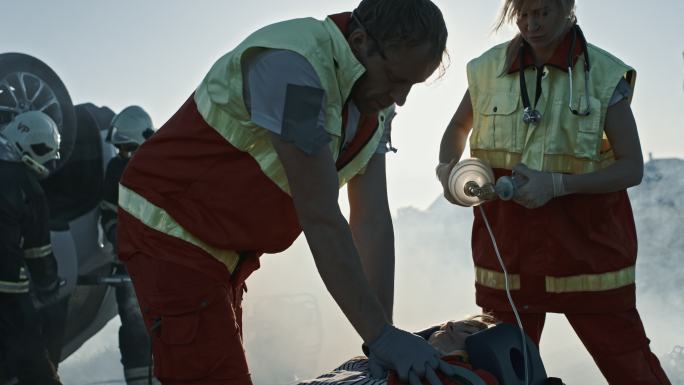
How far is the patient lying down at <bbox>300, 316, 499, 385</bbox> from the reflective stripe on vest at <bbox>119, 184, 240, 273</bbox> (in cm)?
38

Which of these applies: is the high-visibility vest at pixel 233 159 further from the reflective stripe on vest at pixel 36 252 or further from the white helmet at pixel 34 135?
the white helmet at pixel 34 135

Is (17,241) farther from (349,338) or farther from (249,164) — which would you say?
(349,338)

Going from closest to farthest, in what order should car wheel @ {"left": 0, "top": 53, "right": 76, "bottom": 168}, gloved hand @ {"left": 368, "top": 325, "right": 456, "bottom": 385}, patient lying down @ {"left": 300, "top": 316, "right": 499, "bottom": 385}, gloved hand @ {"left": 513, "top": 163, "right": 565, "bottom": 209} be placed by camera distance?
1. gloved hand @ {"left": 368, "top": 325, "right": 456, "bottom": 385}
2. patient lying down @ {"left": 300, "top": 316, "right": 499, "bottom": 385}
3. gloved hand @ {"left": 513, "top": 163, "right": 565, "bottom": 209}
4. car wheel @ {"left": 0, "top": 53, "right": 76, "bottom": 168}

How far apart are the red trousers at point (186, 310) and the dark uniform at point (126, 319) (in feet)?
17.4

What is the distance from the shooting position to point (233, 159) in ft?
8.02

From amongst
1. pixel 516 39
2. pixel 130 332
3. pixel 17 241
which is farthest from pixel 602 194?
pixel 130 332

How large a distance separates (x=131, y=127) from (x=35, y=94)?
2.55 feet

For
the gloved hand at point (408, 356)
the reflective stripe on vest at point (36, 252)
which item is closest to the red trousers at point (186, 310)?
the gloved hand at point (408, 356)

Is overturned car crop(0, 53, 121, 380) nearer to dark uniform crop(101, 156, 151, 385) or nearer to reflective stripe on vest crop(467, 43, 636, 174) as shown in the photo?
dark uniform crop(101, 156, 151, 385)

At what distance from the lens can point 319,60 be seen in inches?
89.2

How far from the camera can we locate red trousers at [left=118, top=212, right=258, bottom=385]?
2.52m

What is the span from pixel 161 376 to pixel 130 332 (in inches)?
212

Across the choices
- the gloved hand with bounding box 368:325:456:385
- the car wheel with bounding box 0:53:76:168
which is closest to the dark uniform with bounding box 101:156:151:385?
the car wheel with bounding box 0:53:76:168

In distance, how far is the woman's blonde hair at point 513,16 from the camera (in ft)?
10.4
